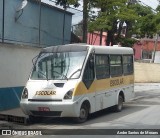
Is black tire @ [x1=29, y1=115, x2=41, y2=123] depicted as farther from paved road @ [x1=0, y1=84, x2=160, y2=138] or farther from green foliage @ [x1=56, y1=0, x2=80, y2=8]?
green foliage @ [x1=56, y1=0, x2=80, y2=8]

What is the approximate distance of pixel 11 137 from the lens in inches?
436

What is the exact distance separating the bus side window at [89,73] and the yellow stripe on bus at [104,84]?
0.54 feet

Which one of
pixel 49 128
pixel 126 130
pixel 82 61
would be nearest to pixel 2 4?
pixel 82 61

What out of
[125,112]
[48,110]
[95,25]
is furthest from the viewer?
[95,25]

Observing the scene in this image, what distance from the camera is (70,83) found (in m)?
13.2

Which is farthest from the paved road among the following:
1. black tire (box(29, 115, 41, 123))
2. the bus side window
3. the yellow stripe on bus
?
the bus side window

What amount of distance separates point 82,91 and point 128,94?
5197 millimetres

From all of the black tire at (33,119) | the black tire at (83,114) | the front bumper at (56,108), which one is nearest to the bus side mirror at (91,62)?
the black tire at (83,114)

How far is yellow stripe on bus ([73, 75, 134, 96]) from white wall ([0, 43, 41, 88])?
11.4 feet

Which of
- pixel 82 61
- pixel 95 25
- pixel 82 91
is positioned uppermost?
pixel 95 25

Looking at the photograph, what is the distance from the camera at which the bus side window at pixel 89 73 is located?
13789 mm

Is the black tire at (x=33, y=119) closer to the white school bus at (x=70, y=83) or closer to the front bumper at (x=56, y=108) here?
the white school bus at (x=70, y=83)

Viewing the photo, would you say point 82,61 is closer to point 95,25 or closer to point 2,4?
A: point 2,4

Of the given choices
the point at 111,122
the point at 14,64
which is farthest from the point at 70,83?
the point at 14,64
